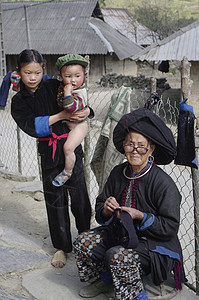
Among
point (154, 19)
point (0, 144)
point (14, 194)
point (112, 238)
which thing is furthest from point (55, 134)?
point (154, 19)

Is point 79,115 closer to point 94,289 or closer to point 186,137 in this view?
point 186,137

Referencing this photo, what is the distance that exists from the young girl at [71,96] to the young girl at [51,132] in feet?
0.25

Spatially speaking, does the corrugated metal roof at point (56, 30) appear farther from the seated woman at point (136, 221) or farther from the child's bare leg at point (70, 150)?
the seated woman at point (136, 221)

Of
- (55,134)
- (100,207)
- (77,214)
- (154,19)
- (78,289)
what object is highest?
(154,19)

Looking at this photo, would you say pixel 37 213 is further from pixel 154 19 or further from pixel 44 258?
pixel 154 19

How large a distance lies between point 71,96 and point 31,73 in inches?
15.7

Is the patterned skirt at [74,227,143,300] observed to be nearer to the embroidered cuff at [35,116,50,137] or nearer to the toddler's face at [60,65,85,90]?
the embroidered cuff at [35,116,50,137]

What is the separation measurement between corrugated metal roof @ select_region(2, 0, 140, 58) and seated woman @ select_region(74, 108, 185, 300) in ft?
62.8

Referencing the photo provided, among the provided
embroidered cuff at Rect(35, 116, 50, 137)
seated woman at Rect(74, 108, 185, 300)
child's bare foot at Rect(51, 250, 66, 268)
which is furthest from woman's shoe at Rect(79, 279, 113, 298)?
embroidered cuff at Rect(35, 116, 50, 137)

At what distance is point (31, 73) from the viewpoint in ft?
8.62

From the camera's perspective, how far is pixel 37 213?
3998mm

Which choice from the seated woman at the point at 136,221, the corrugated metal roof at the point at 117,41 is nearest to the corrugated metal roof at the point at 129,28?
the corrugated metal roof at the point at 117,41

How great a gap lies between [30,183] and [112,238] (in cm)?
269

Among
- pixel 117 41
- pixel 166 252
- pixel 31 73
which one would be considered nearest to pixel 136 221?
pixel 166 252
